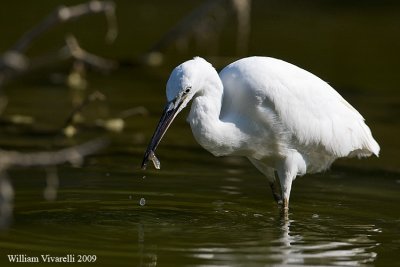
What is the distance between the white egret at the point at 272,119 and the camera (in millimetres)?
6898

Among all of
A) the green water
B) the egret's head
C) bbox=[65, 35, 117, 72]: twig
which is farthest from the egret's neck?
bbox=[65, 35, 117, 72]: twig

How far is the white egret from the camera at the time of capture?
6898 millimetres

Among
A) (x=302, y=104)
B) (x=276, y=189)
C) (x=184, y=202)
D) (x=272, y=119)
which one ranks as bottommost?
(x=184, y=202)

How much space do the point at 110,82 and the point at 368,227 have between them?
23.2ft

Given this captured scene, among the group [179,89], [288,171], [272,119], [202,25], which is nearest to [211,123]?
[179,89]

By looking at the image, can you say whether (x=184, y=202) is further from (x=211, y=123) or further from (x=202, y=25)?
(x=202, y=25)

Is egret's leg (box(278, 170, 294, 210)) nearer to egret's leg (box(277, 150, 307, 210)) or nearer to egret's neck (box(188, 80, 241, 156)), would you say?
egret's leg (box(277, 150, 307, 210))

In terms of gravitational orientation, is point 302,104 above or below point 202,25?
below

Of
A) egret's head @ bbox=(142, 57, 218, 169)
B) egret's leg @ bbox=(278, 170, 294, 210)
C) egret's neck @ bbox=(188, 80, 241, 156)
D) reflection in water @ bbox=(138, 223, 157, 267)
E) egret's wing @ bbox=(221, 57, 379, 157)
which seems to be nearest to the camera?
reflection in water @ bbox=(138, 223, 157, 267)

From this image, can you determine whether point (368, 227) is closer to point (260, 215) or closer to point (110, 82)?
point (260, 215)

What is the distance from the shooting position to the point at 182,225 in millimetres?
6934

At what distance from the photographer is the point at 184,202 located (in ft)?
25.5

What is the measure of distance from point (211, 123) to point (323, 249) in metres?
1.19

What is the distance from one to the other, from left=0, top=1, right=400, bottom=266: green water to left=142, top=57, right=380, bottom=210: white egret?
374 mm
